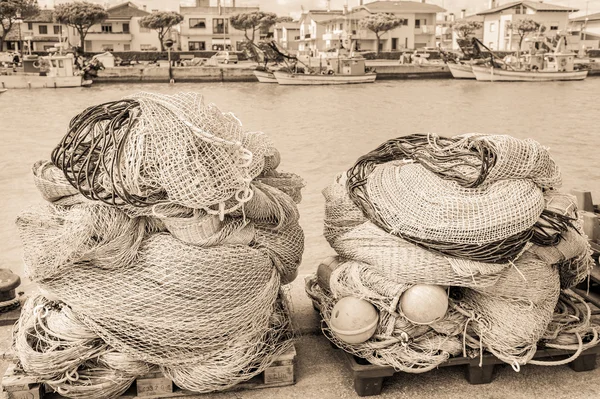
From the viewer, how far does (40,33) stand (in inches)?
2854

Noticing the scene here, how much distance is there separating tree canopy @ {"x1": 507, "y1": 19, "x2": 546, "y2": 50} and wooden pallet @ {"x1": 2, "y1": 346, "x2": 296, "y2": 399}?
67.3m

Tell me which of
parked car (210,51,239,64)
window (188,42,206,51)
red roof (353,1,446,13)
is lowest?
parked car (210,51,239,64)

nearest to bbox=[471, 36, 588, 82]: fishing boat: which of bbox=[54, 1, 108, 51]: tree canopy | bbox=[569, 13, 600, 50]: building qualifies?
bbox=[569, 13, 600, 50]: building

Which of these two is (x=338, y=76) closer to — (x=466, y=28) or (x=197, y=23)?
(x=466, y=28)

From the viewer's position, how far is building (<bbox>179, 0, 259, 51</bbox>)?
76.4 meters

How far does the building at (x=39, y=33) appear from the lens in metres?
69.9

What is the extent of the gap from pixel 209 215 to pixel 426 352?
1239mm

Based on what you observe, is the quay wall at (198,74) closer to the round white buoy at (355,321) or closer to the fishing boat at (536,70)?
the fishing boat at (536,70)

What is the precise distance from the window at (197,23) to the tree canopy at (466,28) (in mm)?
29370

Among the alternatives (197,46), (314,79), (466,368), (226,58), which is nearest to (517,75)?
(314,79)

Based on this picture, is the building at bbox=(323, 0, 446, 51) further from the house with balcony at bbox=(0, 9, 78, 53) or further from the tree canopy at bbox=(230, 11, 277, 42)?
the house with balcony at bbox=(0, 9, 78, 53)

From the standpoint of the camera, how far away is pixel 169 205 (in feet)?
10.2

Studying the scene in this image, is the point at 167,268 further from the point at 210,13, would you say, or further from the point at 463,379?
the point at 210,13

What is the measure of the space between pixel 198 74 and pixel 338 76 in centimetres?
947
